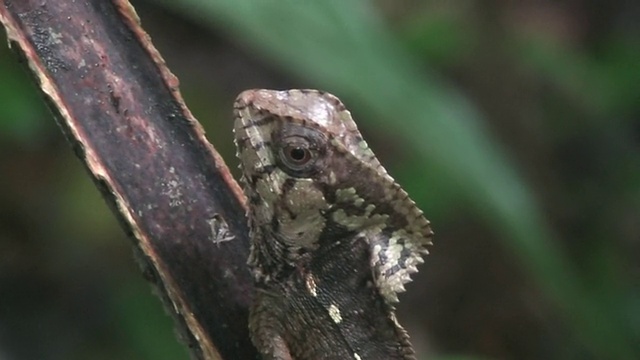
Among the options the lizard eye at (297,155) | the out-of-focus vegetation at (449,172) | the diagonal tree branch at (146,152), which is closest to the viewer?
the diagonal tree branch at (146,152)

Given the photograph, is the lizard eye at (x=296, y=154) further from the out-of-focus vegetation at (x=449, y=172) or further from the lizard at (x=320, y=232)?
the out-of-focus vegetation at (x=449, y=172)

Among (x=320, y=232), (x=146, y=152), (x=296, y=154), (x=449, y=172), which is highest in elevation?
(x=449, y=172)

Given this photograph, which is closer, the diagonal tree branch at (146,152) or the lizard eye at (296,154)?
the diagonal tree branch at (146,152)

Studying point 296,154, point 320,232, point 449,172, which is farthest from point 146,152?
point 449,172

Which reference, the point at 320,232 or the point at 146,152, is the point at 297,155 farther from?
the point at 146,152

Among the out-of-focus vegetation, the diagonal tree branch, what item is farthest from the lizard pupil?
the out-of-focus vegetation

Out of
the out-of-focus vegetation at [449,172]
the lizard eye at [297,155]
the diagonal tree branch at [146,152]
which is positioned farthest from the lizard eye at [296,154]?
the out-of-focus vegetation at [449,172]

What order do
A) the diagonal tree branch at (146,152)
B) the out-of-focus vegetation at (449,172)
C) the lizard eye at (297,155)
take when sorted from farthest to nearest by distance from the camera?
the out-of-focus vegetation at (449,172)
the lizard eye at (297,155)
the diagonal tree branch at (146,152)
